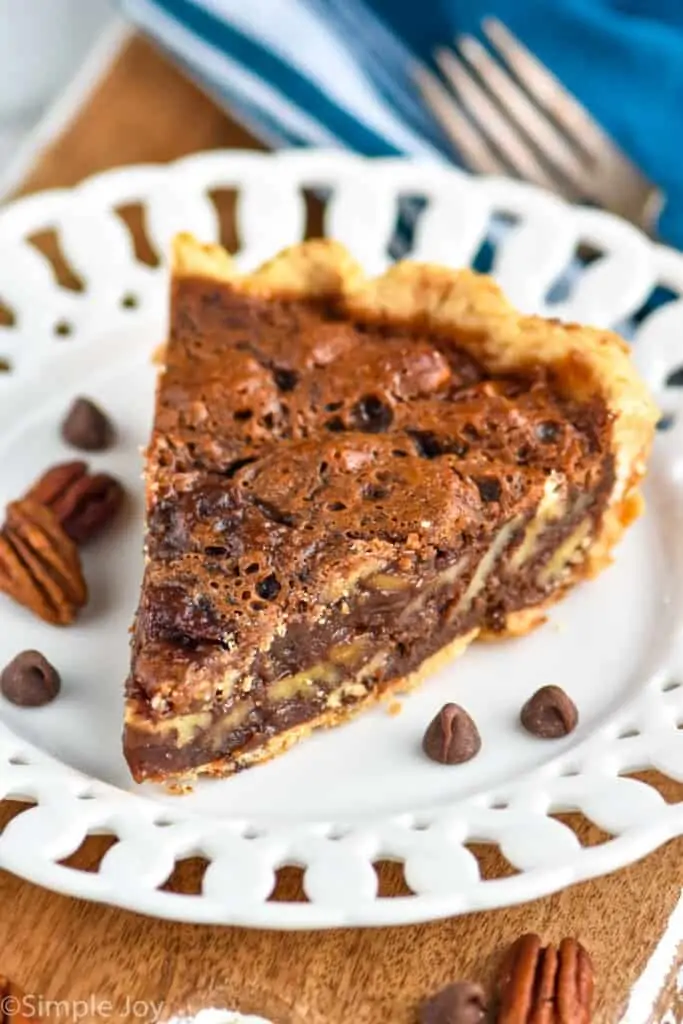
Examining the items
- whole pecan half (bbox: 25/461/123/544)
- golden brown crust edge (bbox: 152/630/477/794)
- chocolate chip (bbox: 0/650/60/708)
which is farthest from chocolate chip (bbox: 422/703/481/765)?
whole pecan half (bbox: 25/461/123/544)

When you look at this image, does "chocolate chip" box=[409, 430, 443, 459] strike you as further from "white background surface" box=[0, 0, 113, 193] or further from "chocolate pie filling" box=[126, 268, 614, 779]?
"white background surface" box=[0, 0, 113, 193]

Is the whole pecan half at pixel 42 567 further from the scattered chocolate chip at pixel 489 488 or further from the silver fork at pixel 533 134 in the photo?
the silver fork at pixel 533 134

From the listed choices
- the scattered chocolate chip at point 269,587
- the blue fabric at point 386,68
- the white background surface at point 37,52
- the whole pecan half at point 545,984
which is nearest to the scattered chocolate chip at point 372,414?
the scattered chocolate chip at point 269,587

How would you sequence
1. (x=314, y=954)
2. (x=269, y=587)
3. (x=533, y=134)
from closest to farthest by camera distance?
(x=314, y=954) < (x=269, y=587) < (x=533, y=134)

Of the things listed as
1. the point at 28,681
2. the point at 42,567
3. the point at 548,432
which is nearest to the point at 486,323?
the point at 548,432

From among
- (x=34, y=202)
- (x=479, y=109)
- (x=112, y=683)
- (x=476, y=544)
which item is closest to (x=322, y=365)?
(x=476, y=544)

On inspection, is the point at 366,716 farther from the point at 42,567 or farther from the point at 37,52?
the point at 37,52
